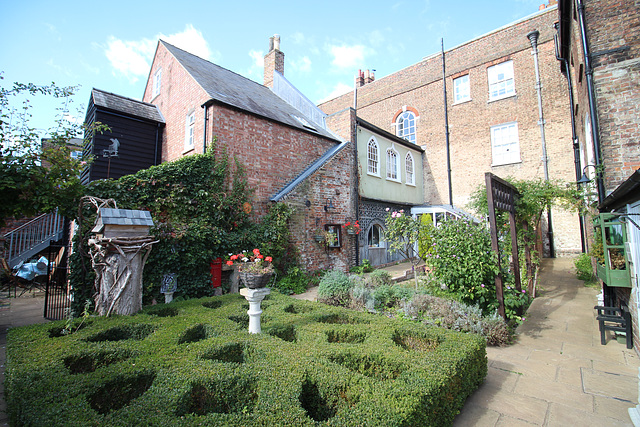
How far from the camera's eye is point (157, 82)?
1216cm

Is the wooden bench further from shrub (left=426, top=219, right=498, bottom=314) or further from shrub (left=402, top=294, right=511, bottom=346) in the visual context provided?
shrub (left=426, top=219, right=498, bottom=314)

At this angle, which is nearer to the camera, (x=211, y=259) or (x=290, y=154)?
(x=211, y=259)

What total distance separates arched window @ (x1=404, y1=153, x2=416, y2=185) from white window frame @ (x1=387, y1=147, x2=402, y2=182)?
0.77 m

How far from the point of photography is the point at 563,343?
14.8 feet

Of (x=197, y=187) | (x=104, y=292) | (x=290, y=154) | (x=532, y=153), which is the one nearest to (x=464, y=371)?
(x=104, y=292)

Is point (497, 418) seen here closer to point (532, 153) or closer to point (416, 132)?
point (532, 153)

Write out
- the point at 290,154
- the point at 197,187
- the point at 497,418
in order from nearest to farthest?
the point at 497,418 → the point at 197,187 → the point at 290,154

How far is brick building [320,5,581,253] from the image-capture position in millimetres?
12875

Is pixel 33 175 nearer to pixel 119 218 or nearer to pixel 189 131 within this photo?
pixel 119 218

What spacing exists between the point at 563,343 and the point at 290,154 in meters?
8.41

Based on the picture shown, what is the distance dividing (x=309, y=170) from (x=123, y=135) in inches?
256

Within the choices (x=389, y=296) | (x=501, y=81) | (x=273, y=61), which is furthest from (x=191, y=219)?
(x=501, y=81)

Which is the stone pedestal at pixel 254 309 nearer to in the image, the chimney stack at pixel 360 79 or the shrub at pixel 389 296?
the shrub at pixel 389 296

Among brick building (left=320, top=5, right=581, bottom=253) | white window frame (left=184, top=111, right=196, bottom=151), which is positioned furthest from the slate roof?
brick building (left=320, top=5, right=581, bottom=253)
